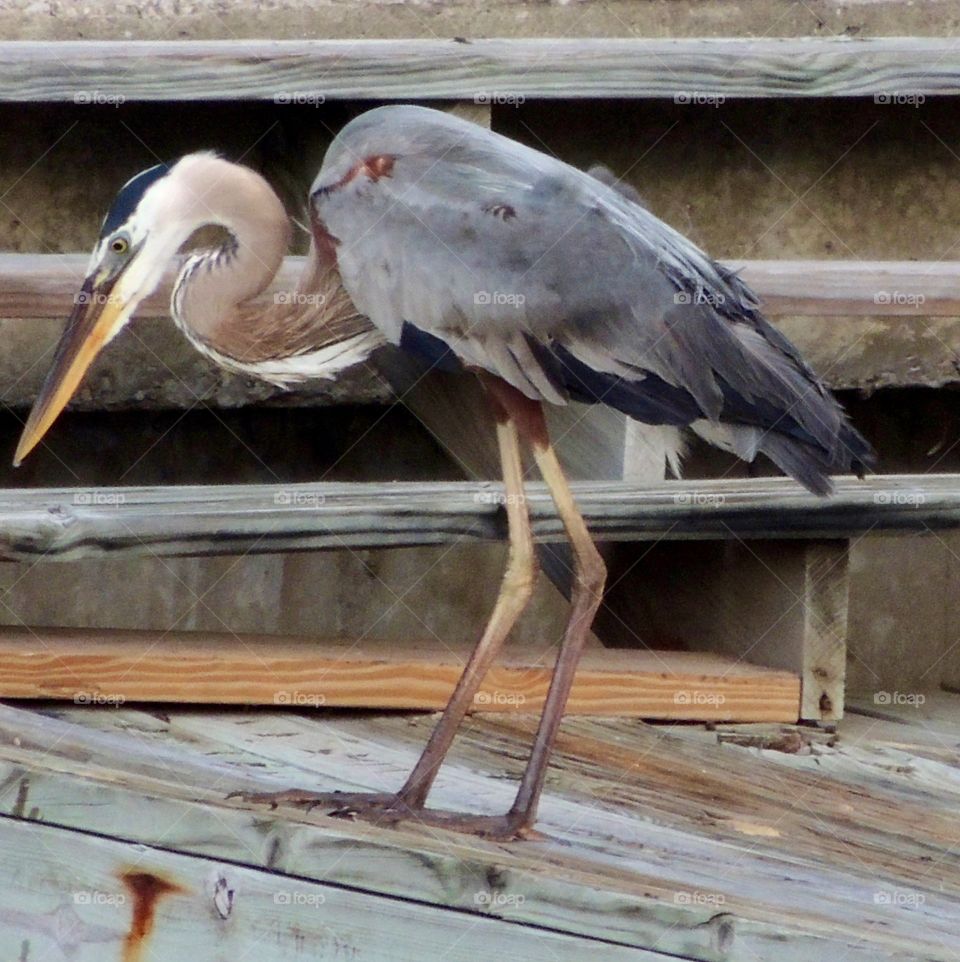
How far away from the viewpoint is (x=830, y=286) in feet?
11.9

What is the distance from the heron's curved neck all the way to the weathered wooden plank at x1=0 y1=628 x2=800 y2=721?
24.7 inches

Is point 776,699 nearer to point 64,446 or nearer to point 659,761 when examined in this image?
point 659,761

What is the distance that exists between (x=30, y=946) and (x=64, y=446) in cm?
259

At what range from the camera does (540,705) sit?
3.68m
